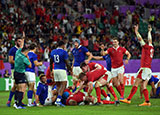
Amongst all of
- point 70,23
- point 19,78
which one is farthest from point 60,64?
point 70,23

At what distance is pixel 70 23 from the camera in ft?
101

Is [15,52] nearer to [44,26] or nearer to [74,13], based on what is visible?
[44,26]

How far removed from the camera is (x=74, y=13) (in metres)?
33.2

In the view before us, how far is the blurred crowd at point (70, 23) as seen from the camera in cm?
2758

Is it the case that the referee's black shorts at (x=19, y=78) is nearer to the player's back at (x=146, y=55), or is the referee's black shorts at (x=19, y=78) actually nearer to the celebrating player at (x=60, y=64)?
the celebrating player at (x=60, y=64)

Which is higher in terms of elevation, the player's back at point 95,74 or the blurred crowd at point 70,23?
the blurred crowd at point 70,23

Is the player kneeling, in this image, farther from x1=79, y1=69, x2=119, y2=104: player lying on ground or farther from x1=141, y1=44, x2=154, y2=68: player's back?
x1=141, y1=44, x2=154, y2=68: player's back

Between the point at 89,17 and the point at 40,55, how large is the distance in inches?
362

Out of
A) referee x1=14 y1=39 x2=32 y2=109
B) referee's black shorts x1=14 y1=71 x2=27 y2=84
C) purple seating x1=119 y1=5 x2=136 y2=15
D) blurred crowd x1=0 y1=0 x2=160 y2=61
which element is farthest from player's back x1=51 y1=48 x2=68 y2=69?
purple seating x1=119 y1=5 x2=136 y2=15

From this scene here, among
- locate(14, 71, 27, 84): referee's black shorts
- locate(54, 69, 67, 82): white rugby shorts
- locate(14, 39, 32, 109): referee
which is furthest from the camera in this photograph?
locate(54, 69, 67, 82): white rugby shorts

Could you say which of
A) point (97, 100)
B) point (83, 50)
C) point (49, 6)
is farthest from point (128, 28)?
point (97, 100)

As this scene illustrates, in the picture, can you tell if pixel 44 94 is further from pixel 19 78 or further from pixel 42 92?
pixel 19 78

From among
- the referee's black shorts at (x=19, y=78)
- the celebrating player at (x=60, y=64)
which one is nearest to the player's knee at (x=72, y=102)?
the celebrating player at (x=60, y=64)

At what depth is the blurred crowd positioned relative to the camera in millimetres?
27578
